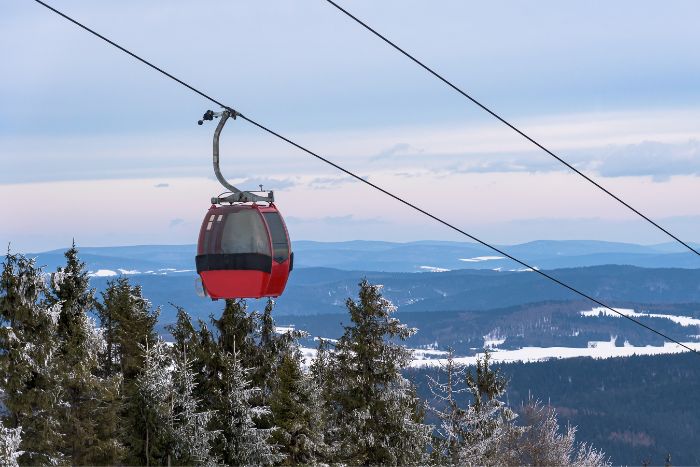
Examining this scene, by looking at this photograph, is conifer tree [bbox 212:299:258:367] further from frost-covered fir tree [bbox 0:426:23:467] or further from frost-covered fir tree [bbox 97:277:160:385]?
frost-covered fir tree [bbox 0:426:23:467]

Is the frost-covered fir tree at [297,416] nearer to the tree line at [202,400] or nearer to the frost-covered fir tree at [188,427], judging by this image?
the tree line at [202,400]

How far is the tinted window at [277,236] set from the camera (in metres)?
17.2

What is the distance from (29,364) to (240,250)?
76.1 feet

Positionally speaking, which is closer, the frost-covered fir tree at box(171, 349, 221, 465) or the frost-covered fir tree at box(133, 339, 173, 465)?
the frost-covered fir tree at box(133, 339, 173, 465)

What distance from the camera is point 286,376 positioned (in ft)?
142

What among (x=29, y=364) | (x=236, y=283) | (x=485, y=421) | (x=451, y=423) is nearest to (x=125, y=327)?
(x=29, y=364)

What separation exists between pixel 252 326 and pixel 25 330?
1445 cm

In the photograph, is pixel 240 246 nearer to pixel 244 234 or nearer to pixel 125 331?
pixel 244 234

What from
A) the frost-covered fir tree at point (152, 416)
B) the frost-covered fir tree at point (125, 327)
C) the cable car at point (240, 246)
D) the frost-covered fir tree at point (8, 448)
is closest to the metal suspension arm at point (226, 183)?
the cable car at point (240, 246)

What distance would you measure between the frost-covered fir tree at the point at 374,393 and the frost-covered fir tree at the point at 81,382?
9.23 m

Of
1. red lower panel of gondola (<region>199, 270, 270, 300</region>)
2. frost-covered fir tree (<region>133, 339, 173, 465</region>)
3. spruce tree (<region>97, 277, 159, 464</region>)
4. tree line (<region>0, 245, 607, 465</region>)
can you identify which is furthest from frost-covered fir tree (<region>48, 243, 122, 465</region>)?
red lower panel of gondola (<region>199, 270, 270, 300</region>)

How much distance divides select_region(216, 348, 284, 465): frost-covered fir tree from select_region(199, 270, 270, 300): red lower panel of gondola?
2745 centimetres

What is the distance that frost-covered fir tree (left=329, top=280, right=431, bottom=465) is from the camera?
4322 cm

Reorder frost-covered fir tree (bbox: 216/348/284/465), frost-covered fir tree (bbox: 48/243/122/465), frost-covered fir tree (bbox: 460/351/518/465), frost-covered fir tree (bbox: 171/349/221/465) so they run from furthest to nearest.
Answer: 1. frost-covered fir tree (bbox: 460/351/518/465)
2. frost-covered fir tree (bbox: 216/348/284/465)
3. frost-covered fir tree (bbox: 171/349/221/465)
4. frost-covered fir tree (bbox: 48/243/122/465)
